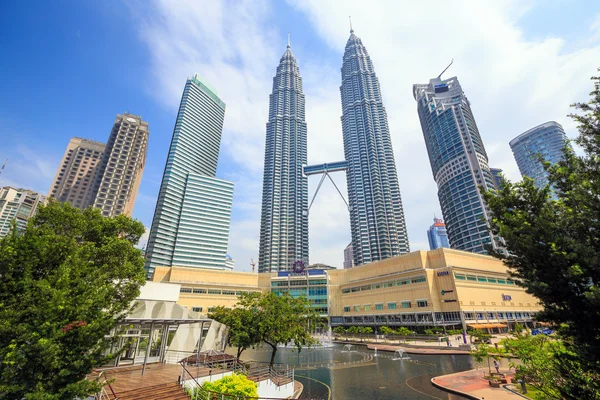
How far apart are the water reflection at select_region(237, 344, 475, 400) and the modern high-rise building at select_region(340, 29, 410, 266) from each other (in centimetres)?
11115

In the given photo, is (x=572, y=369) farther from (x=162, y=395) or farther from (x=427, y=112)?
(x=427, y=112)

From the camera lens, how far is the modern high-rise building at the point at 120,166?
362 feet

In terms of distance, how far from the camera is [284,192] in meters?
168

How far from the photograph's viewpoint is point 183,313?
1867 centimetres

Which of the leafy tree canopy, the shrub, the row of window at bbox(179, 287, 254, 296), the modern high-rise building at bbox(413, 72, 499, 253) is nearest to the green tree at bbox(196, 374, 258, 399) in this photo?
the shrub

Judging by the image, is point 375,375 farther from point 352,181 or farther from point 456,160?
point 352,181

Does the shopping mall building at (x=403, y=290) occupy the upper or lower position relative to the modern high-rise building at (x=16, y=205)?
lower

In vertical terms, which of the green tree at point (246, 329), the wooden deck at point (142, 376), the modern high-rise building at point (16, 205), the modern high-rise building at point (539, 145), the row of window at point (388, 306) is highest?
the modern high-rise building at point (539, 145)

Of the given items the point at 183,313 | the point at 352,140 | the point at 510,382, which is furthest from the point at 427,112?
the point at 183,313

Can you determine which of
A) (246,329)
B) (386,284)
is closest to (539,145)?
(386,284)

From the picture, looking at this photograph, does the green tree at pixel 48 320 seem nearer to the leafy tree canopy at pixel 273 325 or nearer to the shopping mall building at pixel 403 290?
the leafy tree canopy at pixel 273 325

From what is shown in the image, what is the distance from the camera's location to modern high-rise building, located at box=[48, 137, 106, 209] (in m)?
124

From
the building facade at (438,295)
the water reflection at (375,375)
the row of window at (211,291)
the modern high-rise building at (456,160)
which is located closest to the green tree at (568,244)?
the water reflection at (375,375)

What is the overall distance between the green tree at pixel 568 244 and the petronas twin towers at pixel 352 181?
132 meters
